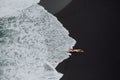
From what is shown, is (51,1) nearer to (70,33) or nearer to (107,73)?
(70,33)

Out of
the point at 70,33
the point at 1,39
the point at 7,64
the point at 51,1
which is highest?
the point at 51,1

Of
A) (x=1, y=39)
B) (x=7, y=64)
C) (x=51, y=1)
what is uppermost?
(x=51, y=1)

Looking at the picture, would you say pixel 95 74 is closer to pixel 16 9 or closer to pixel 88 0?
pixel 88 0

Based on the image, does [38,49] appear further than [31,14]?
No

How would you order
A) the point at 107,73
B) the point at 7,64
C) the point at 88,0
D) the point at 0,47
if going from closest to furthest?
the point at 107,73 < the point at 7,64 < the point at 0,47 < the point at 88,0

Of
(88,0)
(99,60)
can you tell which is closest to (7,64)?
(99,60)

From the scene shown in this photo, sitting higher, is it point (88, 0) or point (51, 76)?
point (88, 0)

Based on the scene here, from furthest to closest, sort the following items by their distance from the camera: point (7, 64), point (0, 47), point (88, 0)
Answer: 1. point (88, 0)
2. point (0, 47)
3. point (7, 64)

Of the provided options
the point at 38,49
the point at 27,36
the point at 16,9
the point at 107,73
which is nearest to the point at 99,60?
the point at 107,73

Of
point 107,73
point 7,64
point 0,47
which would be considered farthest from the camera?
point 0,47
